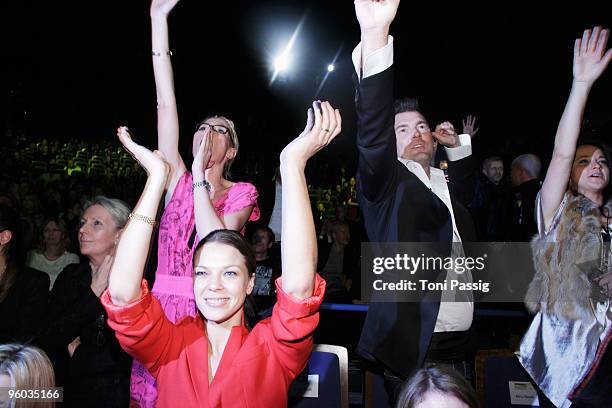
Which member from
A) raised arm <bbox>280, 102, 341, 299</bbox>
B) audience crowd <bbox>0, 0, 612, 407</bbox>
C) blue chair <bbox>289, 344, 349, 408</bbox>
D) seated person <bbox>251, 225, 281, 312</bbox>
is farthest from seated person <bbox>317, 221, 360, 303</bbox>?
raised arm <bbox>280, 102, 341, 299</bbox>

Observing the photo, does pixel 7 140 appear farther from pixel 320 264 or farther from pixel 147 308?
pixel 147 308

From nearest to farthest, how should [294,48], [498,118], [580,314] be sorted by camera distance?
1. [580,314]
2. [498,118]
3. [294,48]

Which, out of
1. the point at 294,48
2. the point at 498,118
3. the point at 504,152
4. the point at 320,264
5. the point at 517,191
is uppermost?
the point at 294,48

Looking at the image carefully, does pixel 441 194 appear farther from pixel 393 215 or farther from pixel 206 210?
pixel 206 210

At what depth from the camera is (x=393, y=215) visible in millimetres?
2223

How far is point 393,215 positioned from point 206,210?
776 mm

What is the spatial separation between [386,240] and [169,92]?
1.26 m

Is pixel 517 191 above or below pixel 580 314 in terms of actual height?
above

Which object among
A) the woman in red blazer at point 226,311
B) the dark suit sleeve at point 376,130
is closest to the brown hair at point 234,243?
the woman in red blazer at point 226,311

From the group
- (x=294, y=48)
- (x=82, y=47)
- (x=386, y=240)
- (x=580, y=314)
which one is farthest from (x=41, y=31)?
(x=580, y=314)

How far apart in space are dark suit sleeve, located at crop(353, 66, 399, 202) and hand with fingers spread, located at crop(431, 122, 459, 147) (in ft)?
2.68

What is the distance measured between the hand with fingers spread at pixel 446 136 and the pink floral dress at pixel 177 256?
3.18ft

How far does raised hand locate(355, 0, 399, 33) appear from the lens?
6.48 feet

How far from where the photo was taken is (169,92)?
2.72 meters
